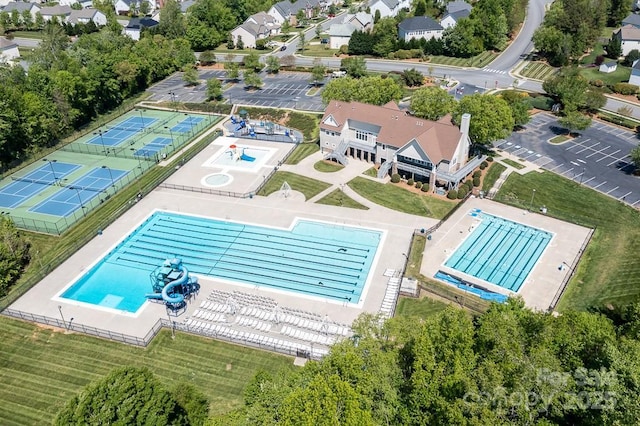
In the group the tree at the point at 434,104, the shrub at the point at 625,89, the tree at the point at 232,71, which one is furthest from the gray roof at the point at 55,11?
the shrub at the point at 625,89

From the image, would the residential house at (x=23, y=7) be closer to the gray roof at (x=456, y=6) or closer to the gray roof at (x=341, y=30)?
the gray roof at (x=341, y=30)

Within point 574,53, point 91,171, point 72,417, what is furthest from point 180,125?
point 574,53

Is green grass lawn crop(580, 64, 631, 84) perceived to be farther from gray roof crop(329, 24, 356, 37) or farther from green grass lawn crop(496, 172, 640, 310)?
gray roof crop(329, 24, 356, 37)

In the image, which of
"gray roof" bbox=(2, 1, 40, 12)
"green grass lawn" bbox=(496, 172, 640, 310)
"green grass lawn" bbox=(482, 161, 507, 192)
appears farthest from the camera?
Answer: "gray roof" bbox=(2, 1, 40, 12)

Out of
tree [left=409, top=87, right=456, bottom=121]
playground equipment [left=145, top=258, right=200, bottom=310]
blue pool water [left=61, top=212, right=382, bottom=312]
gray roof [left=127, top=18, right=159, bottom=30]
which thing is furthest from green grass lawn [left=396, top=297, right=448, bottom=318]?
gray roof [left=127, top=18, right=159, bottom=30]

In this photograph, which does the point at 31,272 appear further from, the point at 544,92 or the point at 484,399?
the point at 544,92

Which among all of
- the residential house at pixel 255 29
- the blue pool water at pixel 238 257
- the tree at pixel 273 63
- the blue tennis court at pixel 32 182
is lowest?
the blue pool water at pixel 238 257
